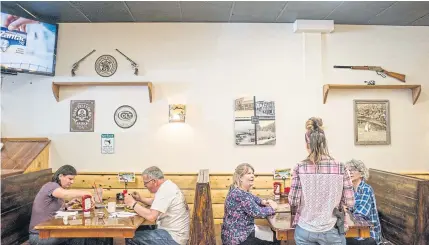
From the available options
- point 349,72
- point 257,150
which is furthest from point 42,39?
point 349,72

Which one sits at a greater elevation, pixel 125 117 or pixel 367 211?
pixel 125 117

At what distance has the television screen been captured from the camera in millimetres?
4090

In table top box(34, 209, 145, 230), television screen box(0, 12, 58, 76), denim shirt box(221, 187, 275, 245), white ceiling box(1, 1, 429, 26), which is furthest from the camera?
white ceiling box(1, 1, 429, 26)

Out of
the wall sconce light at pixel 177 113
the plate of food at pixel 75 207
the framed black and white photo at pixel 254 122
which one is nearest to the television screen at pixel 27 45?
the wall sconce light at pixel 177 113

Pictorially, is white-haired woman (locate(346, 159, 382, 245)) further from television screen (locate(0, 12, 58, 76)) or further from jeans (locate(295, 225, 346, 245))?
television screen (locate(0, 12, 58, 76))

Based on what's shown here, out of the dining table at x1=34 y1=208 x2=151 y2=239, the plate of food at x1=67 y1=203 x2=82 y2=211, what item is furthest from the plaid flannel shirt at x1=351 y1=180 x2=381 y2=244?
the plate of food at x1=67 y1=203 x2=82 y2=211

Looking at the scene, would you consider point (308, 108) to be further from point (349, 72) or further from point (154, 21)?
point (154, 21)

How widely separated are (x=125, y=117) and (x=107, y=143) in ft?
1.35

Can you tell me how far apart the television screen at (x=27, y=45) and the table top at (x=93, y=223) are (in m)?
2.14

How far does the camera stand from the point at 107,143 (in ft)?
15.6

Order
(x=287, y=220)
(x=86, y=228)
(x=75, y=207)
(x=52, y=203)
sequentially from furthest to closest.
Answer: (x=75, y=207) < (x=52, y=203) < (x=287, y=220) < (x=86, y=228)

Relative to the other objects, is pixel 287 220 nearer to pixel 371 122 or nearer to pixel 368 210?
pixel 368 210

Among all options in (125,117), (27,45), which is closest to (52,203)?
(125,117)

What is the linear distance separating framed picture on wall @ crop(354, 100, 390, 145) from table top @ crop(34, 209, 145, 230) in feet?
10.4
